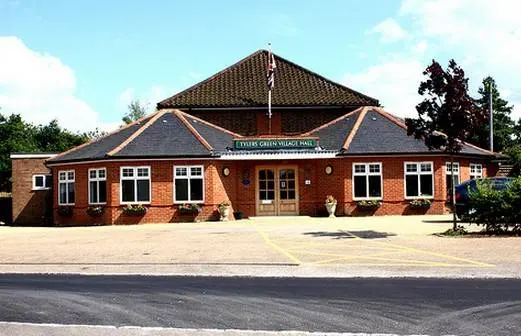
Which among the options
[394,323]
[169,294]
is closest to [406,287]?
[394,323]

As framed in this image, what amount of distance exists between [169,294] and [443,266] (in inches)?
221

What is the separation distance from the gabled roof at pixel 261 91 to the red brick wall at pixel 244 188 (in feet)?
16.4

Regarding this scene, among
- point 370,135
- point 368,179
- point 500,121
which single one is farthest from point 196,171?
point 500,121

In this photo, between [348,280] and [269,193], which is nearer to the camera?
[348,280]

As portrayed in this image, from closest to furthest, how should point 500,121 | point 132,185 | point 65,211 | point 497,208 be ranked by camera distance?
point 497,208
point 132,185
point 65,211
point 500,121

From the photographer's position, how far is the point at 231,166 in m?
29.7

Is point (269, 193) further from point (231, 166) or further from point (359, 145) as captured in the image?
point (359, 145)

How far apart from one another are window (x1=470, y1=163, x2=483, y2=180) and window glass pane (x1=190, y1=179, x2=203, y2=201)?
1332 centimetres

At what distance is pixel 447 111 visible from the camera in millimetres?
18391

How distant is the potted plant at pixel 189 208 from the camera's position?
28078mm

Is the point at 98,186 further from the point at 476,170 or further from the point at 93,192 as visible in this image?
the point at 476,170

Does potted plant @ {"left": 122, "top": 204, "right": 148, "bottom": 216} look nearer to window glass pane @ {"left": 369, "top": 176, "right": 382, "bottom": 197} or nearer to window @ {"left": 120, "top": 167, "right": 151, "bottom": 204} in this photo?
window @ {"left": 120, "top": 167, "right": 151, "bottom": 204}

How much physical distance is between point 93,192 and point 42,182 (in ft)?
23.2

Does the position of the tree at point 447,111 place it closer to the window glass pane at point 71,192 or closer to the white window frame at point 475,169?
the white window frame at point 475,169
